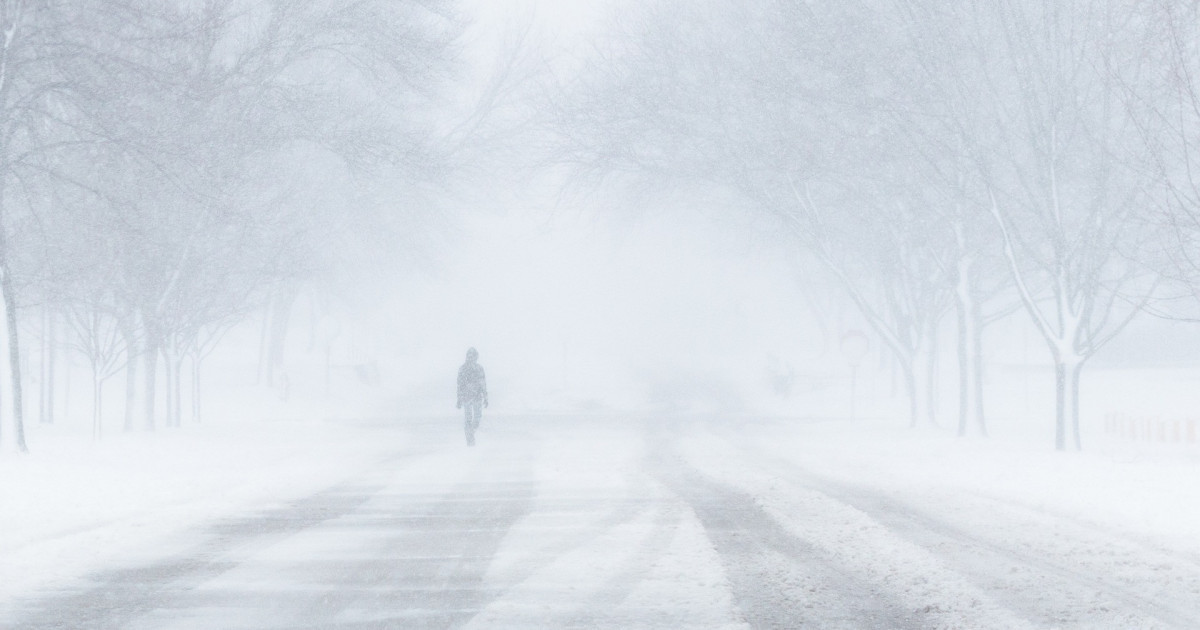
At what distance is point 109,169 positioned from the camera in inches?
869

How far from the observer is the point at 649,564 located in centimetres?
934

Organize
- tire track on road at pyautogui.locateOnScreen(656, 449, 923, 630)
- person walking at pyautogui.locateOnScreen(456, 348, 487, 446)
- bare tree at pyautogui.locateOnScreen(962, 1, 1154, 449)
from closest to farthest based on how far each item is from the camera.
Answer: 1. tire track on road at pyautogui.locateOnScreen(656, 449, 923, 630)
2. bare tree at pyautogui.locateOnScreen(962, 1, 1154, 449)
3. person walking at pyautogui.locateOnScreen(456, 348, 487, 446)

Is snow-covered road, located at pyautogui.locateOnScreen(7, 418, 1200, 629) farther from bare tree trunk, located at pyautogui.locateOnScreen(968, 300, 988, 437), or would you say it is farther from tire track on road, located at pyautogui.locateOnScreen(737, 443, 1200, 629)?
bare tree trunk, located at pyautogui.locateOnScreen(968, 300, 988, 437)

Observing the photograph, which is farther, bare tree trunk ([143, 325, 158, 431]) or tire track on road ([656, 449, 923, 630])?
bare tree trunk ([143, 325, 158, 431])

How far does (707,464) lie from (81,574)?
1104cm

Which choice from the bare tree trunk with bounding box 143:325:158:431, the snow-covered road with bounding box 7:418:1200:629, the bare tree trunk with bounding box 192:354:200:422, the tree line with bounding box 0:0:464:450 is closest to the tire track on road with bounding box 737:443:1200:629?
the snow-covered road with bounding box 7:418:1200:629

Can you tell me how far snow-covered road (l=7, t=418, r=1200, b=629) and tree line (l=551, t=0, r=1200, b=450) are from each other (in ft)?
23.3

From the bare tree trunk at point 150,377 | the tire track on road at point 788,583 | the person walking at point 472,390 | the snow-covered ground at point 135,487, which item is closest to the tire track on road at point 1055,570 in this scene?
the tire track on road at point 788,583

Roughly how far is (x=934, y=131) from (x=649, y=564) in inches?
633

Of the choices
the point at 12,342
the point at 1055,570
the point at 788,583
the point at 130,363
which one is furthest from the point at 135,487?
the point at 130,363

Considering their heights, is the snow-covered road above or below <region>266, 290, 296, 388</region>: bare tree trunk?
below

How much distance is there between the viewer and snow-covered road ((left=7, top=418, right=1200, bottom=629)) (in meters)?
7.64

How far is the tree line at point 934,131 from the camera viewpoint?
68.3 feet

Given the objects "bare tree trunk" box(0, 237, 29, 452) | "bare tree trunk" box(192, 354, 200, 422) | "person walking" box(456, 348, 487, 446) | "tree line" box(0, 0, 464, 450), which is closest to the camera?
"tree line" box(0, 0, 464, 450)
